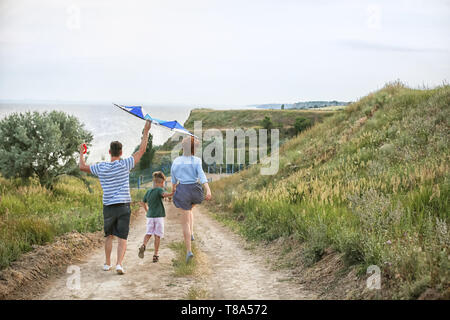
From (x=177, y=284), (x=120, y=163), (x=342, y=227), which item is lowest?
(x=177, y=284)

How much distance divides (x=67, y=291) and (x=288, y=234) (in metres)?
5.13

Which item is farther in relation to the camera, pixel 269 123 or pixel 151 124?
pixel 269 123

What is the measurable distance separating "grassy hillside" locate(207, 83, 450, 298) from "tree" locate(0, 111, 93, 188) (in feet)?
22.4

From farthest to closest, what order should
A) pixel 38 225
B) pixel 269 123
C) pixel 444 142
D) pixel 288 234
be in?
1. pixel 269 123
2. pixel 444 142
3. pixel 288 234
4. pixel 38 225

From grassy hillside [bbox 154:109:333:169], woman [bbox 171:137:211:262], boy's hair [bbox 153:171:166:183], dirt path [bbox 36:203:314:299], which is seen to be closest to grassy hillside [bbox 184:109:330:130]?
grassy hillside [bbox 154:109:333:169]

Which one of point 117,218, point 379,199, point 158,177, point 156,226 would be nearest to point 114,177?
point 117,218

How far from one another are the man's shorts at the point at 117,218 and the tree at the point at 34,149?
10.9 meters

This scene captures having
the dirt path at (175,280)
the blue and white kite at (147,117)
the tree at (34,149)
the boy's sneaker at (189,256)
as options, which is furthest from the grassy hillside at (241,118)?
the blue and white kite at (147,117)

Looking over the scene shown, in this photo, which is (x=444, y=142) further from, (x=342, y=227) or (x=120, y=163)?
(x=120, y=163)

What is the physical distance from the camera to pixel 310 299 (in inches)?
237

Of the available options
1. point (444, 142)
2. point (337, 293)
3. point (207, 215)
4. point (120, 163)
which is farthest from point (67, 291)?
point (444, 142)

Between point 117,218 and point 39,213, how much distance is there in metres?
6.15

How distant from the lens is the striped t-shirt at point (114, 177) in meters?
6.91
